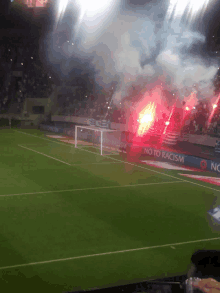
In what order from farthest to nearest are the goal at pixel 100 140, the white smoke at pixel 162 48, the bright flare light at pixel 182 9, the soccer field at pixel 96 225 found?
1. the white smoke at pixel 162 48
2. the bright flare light at pixel 182 9
3. the goal at pixel 100 140
4. the soccer field at pixel 96 225

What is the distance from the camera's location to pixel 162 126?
93.6 ft

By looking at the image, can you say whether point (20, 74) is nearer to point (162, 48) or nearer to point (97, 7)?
point (97, 7)

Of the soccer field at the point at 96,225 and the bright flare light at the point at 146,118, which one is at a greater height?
the bright flare light at the point at 146,118

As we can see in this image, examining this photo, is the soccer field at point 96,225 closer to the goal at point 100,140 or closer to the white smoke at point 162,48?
the goal at point 100,140

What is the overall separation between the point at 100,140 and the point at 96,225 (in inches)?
765

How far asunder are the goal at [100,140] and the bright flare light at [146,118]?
214cm

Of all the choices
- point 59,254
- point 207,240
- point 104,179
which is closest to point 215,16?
point 104,179

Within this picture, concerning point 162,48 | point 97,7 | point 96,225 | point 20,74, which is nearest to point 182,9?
point 162,48

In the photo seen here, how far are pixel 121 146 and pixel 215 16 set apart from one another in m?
14.3

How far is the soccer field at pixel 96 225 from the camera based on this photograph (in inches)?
295

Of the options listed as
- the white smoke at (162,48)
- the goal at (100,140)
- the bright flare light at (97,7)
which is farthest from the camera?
the bright flare light at (97,7)

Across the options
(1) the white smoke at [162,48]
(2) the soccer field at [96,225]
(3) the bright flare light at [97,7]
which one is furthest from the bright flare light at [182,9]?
(2) the soccer field at [96,225]

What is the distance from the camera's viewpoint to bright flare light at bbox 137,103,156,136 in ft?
96.3

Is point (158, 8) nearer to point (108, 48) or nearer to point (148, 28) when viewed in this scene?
point (148, 28)
